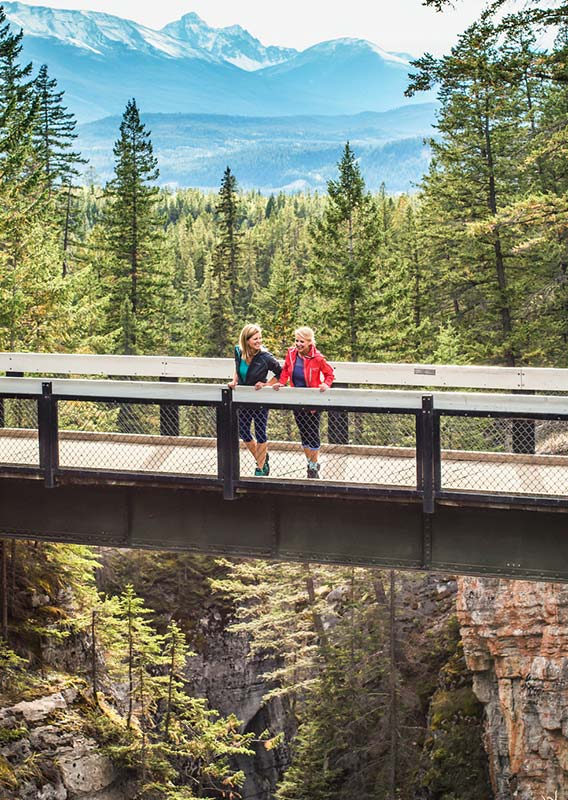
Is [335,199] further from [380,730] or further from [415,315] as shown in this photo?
[380,730]

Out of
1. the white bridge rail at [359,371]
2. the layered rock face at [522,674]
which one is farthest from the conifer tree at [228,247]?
the white bridge rail at [359,371]

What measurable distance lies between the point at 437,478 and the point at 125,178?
3600 cm

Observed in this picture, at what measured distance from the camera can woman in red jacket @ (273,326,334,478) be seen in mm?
10250

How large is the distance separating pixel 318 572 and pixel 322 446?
1708 centimetres

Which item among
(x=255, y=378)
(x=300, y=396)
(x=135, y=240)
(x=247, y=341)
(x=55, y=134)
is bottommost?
(x=300, y=396)

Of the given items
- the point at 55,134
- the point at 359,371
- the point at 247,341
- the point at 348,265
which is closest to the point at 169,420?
the point at 247,341

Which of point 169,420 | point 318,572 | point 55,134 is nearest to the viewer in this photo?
point 169,420

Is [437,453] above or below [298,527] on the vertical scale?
above

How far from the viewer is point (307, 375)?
10.5 m

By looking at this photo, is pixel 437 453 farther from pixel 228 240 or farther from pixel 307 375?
pixel 228 240

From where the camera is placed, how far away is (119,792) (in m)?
17.9

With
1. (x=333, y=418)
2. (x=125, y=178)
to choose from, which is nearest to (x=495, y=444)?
(x=333, y=418)

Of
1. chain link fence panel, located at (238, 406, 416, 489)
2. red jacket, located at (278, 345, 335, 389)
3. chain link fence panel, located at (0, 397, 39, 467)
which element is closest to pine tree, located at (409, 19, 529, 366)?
chain link fence panel, located at (238, 406, 416, 489)

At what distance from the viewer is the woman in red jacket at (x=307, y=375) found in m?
10.2
